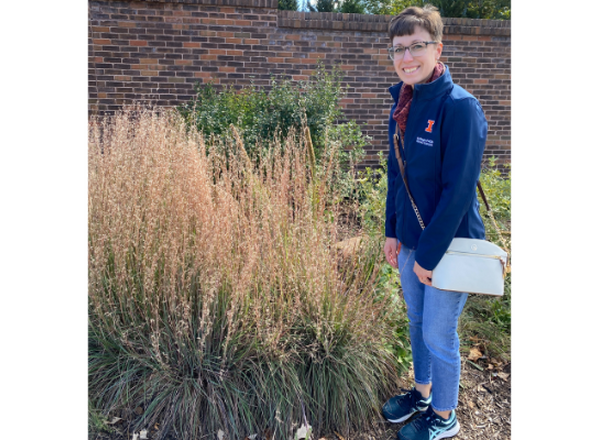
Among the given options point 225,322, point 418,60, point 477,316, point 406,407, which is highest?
point 418,60

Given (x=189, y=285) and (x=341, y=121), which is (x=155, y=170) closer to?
(x=189, y=285)

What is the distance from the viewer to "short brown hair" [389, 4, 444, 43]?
1856mm

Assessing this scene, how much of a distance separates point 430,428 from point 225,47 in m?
6.07

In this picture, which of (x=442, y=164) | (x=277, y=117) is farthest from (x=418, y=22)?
(x=277, y=117)

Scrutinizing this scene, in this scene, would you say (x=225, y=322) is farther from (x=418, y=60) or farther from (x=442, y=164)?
(x=418, y=60)

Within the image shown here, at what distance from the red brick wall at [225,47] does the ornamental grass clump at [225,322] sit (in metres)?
4.17

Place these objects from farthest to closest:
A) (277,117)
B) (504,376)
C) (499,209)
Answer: (277,117) < (499,209) < (504,376)

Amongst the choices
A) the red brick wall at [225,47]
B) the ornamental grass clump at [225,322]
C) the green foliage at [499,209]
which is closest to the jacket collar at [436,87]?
the ornamental grass clump at [225,322]

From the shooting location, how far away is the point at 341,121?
6957 millimetres

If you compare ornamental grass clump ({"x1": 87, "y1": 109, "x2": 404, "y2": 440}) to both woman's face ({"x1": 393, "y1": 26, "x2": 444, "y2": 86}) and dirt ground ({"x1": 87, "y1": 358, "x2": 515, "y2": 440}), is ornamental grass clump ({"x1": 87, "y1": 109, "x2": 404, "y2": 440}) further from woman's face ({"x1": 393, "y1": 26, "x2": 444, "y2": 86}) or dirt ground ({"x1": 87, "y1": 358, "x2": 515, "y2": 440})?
woman's face ({"x1": 393, "y1": 26, "x2": 444, "y2": 86})

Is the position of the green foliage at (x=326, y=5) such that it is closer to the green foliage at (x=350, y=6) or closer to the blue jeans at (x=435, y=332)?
the green foliage at (x=350, y=6)

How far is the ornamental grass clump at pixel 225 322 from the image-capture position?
2377 millimetres

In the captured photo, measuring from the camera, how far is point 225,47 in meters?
6.56

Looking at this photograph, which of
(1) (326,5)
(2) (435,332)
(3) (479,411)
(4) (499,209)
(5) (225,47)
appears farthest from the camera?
(1) (326,5)
